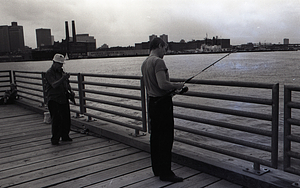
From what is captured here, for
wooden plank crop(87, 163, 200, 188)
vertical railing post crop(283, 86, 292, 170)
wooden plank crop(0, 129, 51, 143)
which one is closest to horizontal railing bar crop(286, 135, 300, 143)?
vertical railing post crop(283, 86, 292, 170)

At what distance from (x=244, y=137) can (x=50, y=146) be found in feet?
23.9

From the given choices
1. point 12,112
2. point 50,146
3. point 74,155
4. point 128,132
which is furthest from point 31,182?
point 12,112

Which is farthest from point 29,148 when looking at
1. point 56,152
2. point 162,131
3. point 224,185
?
point 224,185

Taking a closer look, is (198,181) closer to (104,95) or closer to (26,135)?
(26,135)

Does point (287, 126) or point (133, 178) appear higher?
point (287, 126)

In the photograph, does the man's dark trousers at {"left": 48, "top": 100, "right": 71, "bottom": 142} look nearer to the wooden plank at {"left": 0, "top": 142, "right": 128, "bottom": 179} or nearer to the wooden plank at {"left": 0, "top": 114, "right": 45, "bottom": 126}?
the wooden plank at {"left": 0, "top": 142, "right": 128, "bottom": 179}

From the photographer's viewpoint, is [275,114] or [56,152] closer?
[275,114]

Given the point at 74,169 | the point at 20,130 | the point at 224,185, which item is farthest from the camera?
the point at 20,130

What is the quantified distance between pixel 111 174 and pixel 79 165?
0.67m

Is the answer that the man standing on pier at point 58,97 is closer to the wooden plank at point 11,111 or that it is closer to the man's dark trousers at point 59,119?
the man's dark trousers at point 59,119

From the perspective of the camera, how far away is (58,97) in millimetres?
5492

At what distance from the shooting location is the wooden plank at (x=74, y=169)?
382 cm

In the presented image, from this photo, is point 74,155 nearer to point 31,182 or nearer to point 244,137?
point 31,182

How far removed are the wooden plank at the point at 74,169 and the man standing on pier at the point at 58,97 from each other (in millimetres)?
1242
